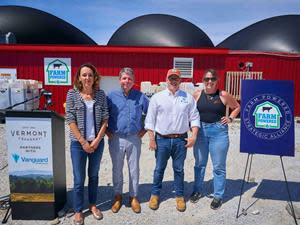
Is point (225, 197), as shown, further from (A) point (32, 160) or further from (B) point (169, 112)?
(A) point (32, 160)

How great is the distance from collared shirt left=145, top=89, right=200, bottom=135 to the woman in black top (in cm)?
32

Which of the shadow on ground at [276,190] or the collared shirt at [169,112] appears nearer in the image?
the collared shirt at [169,112]

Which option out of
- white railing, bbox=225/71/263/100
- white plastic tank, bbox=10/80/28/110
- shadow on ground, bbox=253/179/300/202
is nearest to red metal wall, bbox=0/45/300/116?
white railing, bbox=225/71/263/100

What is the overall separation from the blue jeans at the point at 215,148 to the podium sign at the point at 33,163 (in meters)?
2.11

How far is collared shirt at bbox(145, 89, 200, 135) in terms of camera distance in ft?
13.2

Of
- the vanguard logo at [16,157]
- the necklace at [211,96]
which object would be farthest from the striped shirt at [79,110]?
the necklace at [211,96]

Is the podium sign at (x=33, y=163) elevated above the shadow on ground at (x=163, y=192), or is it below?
above

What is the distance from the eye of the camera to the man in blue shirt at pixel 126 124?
400 cm

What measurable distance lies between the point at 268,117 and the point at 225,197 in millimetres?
1537

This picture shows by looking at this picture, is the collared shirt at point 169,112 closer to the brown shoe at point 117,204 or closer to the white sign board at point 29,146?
the brown shoe at point 117,204

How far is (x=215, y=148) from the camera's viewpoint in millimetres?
4379

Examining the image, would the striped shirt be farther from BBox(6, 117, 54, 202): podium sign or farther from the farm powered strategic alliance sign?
the farm powered strategic alliance sign

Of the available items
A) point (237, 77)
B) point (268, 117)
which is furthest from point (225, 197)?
point (237, 77)

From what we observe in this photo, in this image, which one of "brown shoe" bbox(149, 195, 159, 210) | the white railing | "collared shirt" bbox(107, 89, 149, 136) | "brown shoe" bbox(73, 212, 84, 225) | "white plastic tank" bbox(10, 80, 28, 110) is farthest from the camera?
the white railing
